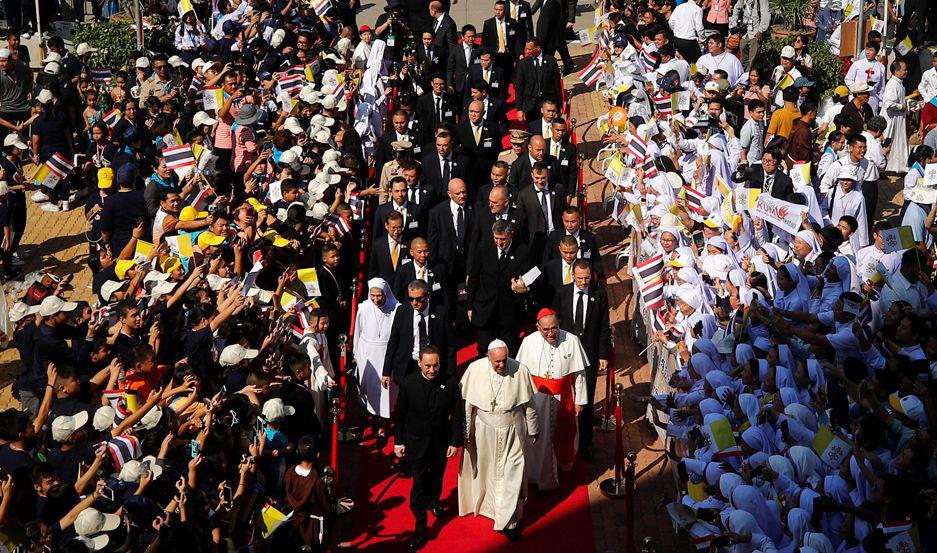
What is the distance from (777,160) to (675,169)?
141cm

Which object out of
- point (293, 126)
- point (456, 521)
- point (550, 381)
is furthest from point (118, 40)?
point (456, 521)

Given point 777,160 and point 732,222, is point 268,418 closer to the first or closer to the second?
point 732,222

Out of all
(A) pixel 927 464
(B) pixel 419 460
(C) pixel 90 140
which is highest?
(C) pixel 90 140

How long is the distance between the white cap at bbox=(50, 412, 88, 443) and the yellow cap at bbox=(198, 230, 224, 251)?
351 centimetres

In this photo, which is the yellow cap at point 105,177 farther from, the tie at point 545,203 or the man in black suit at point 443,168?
the tie at point 545,203

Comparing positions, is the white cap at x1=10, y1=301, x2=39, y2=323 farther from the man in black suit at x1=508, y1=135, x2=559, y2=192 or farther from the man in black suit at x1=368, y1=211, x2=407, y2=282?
the man in black suit at x1=508, y1=135, x2=559, y2=192

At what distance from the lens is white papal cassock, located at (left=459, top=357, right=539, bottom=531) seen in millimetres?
12500

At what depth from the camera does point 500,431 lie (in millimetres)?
12539

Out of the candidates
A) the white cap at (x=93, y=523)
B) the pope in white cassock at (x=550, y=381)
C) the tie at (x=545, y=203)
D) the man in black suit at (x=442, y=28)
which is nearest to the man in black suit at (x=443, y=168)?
the tie at (x=545, y=203)

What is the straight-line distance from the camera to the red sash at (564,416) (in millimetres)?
13211

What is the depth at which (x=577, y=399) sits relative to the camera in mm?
13445

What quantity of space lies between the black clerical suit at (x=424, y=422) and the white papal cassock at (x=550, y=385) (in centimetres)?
91

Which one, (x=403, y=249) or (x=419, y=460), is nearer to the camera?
(x=419, y=460)

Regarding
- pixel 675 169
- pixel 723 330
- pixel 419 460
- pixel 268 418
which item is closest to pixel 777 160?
pixel 675 169
